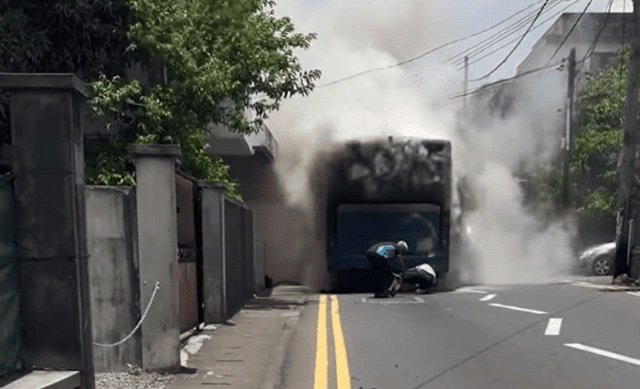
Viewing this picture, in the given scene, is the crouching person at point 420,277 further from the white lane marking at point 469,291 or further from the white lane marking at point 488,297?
the white lane marking at point 488,297

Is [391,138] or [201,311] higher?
[391,138]

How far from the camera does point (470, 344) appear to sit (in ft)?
29.9

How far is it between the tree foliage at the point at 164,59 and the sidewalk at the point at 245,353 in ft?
9.06

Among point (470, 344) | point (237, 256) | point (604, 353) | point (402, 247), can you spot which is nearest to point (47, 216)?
point (470, 344)

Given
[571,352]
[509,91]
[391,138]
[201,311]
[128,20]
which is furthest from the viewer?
[509,91]

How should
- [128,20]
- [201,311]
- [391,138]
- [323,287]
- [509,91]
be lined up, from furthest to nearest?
[509,91] < [323,287] < [391,138] < [128,20] < [201,311]

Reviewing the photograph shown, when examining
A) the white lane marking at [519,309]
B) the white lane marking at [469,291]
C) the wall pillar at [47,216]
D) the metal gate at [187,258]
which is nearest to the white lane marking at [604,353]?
the white lane marking at [519,309]

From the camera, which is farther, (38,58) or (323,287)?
(323,287)

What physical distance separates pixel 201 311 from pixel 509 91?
35443mm

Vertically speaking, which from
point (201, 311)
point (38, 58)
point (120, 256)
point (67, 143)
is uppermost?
point (38, 58)

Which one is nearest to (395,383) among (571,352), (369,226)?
(571,352)

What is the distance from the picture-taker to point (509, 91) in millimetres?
42312

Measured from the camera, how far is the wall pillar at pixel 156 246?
6.95 metres

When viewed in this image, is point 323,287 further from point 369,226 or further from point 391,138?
point 391,138
